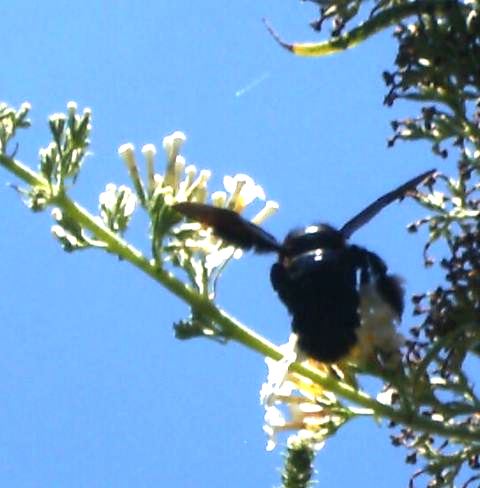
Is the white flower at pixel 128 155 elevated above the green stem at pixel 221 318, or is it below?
above

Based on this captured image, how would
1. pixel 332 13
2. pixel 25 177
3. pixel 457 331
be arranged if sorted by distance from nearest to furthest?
pixel 457 331, pixel 25 177, pixel 332 13

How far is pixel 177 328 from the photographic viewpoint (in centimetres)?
319

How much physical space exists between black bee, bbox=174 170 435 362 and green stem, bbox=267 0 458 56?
41 centimetres

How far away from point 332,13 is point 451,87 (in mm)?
390

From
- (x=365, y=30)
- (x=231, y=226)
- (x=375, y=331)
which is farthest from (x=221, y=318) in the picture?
(x=365, y=30)

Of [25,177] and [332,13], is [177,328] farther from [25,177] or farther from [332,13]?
[332,13]

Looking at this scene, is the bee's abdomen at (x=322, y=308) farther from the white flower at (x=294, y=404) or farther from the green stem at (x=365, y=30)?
the green stem at (x=365, y=30)

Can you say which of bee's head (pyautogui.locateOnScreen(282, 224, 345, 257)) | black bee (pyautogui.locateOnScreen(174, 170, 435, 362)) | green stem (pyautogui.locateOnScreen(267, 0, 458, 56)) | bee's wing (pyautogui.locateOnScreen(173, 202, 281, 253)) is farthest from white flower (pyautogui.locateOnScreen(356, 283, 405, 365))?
green stem (pyautogui.locateOnScreen(267, 0, 458, 56))

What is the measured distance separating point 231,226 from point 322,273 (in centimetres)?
24

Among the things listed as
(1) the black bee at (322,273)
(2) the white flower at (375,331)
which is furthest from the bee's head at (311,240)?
(2) the white flower at (375,331)

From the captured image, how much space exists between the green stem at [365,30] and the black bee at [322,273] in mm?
414

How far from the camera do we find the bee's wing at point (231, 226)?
10.5ft

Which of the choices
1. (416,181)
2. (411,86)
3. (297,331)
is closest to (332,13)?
(411,86)

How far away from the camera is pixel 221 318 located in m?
3.20
